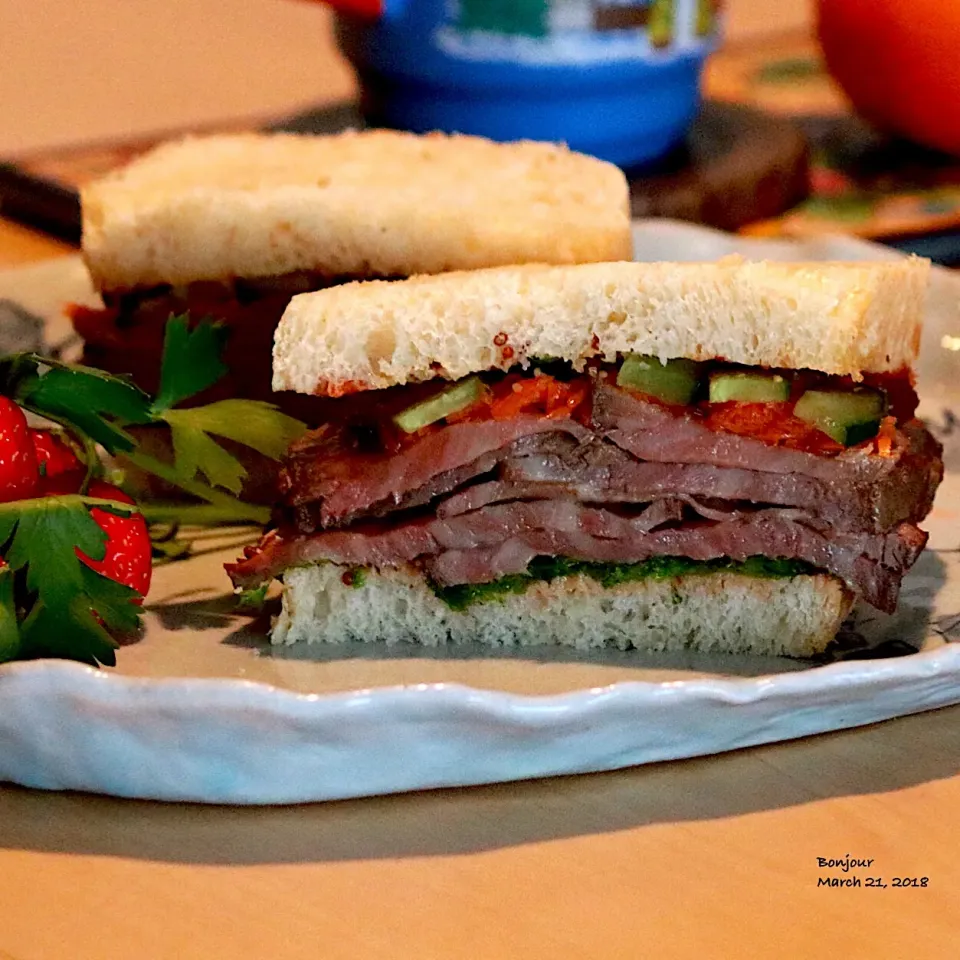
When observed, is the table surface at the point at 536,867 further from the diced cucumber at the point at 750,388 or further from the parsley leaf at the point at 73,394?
the parsley leaf at the point at 73,394

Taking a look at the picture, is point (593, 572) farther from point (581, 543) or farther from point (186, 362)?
point (186, 362)

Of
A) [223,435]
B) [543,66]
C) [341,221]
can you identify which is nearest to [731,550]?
[223,435]

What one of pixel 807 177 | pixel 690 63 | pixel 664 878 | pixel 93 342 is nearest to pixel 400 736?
pixel 664 878

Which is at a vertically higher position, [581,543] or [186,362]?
[186,362]

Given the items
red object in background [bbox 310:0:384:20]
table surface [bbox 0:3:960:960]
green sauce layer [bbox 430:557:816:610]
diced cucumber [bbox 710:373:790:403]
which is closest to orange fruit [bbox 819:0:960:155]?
red object in background [bbox 310:0:384:20]

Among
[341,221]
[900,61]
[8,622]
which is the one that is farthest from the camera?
[900,61]

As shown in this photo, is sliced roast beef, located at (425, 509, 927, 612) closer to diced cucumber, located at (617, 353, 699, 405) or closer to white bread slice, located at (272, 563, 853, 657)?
white bread slice, located at (272, 563, 853, 657)
